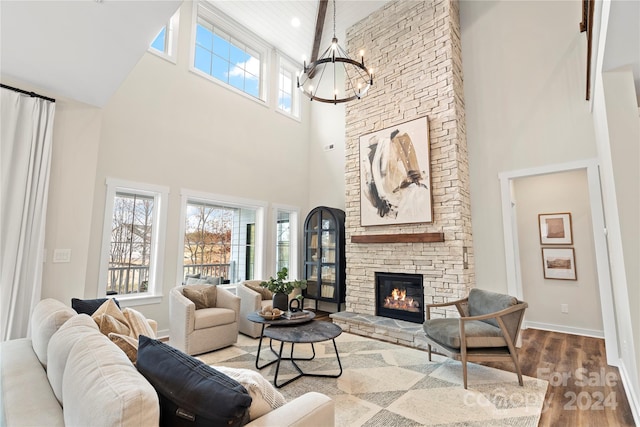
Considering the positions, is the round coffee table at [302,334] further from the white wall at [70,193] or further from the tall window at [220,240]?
the tall window at [220,240]

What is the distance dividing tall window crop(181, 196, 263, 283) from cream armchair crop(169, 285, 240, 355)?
3.73 ft

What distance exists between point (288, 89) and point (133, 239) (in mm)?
4602

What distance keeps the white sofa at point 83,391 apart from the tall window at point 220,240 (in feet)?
11.2

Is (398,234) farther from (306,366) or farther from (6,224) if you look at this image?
(6,224)

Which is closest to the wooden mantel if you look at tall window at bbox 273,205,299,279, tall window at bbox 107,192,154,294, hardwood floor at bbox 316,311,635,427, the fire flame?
the fire flame

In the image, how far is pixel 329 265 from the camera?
19.4ft

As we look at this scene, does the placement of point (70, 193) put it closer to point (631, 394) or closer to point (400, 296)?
point (400, 296)

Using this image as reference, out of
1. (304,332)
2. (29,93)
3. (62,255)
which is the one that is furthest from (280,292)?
(29,93)

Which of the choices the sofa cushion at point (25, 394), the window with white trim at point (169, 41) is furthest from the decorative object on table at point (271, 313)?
the window with white trim at point (169, 41)

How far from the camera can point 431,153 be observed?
4.61 meters

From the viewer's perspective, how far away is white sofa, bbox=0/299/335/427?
94cm

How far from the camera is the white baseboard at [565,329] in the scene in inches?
179

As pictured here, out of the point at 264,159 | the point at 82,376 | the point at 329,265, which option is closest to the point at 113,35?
the point at 82,376

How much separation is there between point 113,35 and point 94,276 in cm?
304
